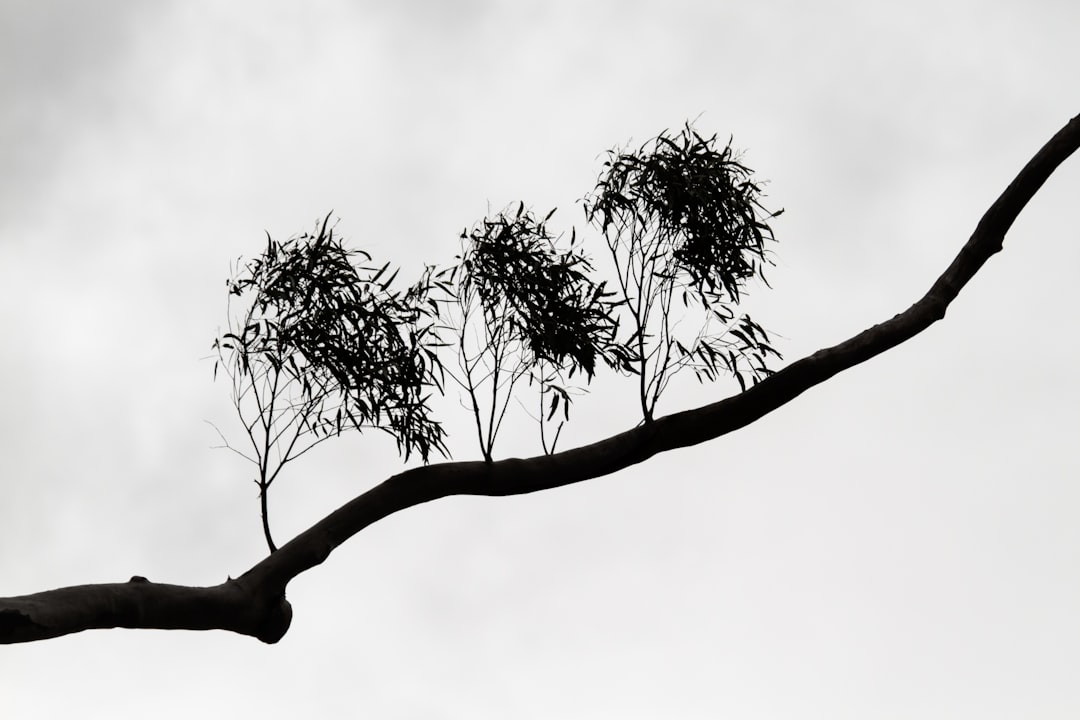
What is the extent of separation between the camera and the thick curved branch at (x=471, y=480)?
4191 millimetres

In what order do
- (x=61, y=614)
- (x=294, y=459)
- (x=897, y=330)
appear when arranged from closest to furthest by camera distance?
(x=61, y=614) < (x=294, y=459) < (x=897, y=330)

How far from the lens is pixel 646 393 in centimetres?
527

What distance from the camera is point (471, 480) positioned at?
5.19 meters

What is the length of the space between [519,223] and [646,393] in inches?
40.7

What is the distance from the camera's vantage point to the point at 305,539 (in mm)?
4855

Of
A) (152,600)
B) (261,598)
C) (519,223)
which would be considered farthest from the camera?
(519,223)

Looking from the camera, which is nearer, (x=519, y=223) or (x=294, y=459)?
(x=294, y=459)

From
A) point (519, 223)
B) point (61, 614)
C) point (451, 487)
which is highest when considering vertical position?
point (519, 223)

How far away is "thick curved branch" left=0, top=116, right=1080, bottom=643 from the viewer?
4.19 meters

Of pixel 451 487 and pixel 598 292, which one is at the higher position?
pixel 598 292

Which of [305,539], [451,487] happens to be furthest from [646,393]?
[305,539]

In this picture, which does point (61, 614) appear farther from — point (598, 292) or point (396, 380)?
point (598, 292)

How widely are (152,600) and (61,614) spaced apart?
37 cm

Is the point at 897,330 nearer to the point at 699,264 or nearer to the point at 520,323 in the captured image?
the point at 699,264
